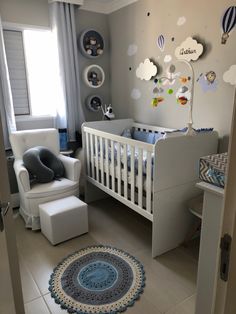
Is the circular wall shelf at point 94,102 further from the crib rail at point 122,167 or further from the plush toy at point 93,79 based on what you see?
the crib rail at point 122,167

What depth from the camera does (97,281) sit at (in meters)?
1.90

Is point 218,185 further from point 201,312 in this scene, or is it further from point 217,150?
point 217,150

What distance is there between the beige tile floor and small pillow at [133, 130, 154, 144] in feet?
2.89

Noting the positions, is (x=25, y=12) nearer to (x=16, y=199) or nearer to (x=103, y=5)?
(x=103, y=5)

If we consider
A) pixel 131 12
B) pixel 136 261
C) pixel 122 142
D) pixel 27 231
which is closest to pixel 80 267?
pixel 136 261

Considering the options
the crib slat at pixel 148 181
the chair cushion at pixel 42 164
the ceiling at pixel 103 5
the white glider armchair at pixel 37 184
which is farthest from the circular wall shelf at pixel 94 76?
the crib slat at pixel 148 181

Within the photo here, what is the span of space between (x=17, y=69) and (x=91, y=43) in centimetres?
103

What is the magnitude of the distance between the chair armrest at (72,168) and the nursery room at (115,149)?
0.01m

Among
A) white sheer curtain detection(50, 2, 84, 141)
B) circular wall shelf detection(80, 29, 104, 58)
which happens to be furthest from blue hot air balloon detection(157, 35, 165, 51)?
white sheer curtain detection(50, 2, 84, 141)

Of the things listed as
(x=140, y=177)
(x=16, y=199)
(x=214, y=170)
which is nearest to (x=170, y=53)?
(x=140, y=177)

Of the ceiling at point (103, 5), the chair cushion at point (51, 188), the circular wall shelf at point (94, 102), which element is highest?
the ceiling at point (103, 5)

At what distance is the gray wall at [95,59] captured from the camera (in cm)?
332

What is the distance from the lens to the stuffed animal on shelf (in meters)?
3.34

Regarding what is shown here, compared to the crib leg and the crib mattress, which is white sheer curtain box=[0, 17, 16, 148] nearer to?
the crib leg
